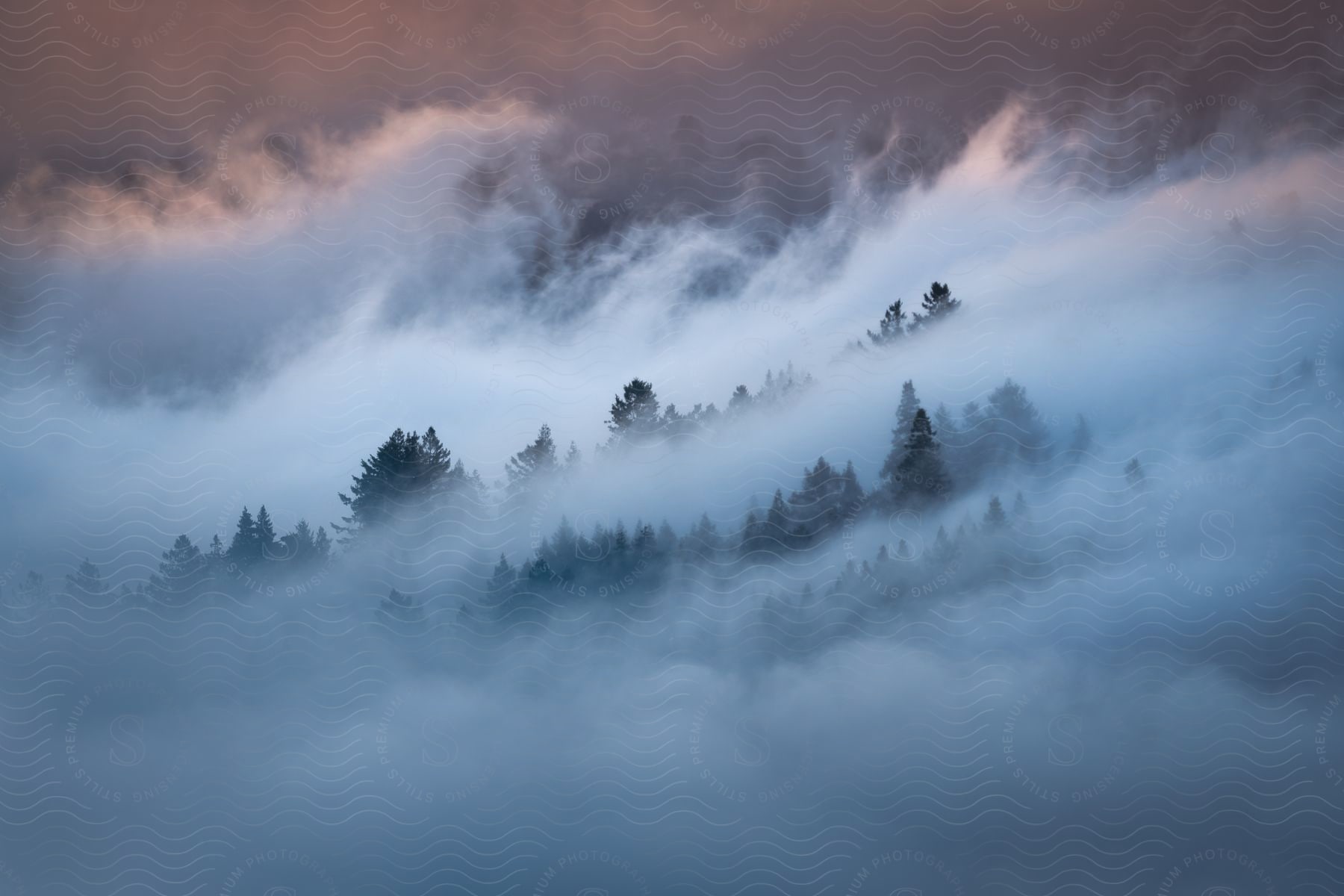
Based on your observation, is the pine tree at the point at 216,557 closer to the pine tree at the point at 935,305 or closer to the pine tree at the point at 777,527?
the pine tree at the point at 777,527

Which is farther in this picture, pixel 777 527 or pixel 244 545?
pixel 244 545

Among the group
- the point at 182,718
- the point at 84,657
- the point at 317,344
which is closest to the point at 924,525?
the point at 317,344

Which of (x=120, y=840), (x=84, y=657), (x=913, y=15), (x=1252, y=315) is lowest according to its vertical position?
(x=120, y=840)

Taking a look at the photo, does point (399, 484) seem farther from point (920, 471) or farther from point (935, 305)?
point (935, 305)

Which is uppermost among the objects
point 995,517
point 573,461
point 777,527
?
point 573,461

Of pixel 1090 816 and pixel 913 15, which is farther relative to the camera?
pixel 913 15

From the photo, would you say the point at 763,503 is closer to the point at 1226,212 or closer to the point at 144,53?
the point at 1226,212

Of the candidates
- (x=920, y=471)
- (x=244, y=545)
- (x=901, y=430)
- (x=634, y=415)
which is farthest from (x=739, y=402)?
(x=244, y=545)
